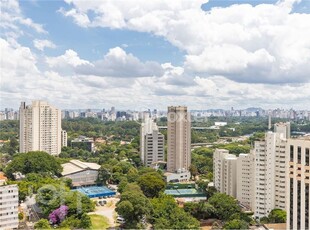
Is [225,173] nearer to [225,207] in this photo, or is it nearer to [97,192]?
[225,207]

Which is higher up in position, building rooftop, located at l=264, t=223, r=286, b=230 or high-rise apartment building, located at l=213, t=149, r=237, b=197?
high-rise apartment building, located at l=213, t=149, r=237, b=197

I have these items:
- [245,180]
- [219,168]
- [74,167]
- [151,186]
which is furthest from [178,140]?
[245,180]

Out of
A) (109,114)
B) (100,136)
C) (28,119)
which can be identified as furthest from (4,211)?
(109,114)

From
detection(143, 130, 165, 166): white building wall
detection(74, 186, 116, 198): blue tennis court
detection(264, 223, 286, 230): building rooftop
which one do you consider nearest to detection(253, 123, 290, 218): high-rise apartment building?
detection(264, 223, 286, 230): building rooftop

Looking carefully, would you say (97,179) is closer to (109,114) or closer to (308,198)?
(308,198)

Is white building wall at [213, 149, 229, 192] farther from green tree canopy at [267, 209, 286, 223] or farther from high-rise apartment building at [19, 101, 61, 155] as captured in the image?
high-rise apartment building at [19, 101, 61, 155]

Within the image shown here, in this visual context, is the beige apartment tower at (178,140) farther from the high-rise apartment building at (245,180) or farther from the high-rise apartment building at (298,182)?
the high-rise apartment building at (298,182)
